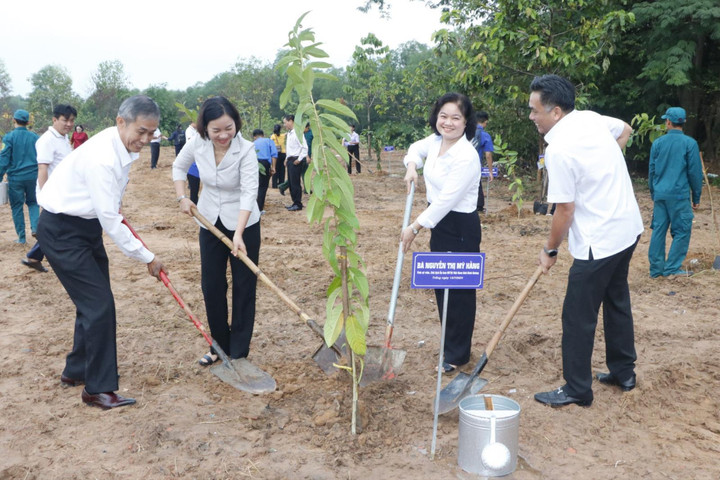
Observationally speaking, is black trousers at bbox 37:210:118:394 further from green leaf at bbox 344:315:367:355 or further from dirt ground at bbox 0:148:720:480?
green leaf at bbox 344:315:367:355

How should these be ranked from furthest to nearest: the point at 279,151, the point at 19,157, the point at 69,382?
the point at 279,151
the point at 19,157
the point at 69,382

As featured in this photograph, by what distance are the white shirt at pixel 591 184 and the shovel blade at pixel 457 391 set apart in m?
0.96

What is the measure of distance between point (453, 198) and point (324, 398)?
1471 millimetres

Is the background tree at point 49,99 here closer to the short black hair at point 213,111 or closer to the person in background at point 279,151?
the person in background at point 279,151

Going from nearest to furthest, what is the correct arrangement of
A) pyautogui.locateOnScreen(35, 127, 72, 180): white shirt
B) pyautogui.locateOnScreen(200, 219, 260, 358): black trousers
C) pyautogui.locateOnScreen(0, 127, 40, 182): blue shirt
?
pyautogui.locateOnScreen(200, 219, 260, 358): black trousers, pyautogui.locateOnScreen(35, 127, 72, 180): white shirt, pyautogui.locateOnScreen(0, 127, 40, 182): blue shirt

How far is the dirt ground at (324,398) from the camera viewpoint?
308 centimetres

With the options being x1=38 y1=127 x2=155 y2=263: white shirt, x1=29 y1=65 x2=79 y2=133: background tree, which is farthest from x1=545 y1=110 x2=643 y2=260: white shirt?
x1=29 y1=65 x2=79 y2=133: background tree

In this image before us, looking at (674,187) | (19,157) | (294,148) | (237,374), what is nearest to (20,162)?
(19,157)

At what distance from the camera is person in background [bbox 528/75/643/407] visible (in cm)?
328

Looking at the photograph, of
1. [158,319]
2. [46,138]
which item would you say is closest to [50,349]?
[158,319]

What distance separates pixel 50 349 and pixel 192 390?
1.51 meters

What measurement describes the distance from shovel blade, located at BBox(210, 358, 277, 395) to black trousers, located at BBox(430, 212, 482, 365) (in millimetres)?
1249

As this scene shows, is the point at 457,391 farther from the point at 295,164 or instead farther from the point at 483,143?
the point at 295,164

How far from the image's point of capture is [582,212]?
3.42 m
